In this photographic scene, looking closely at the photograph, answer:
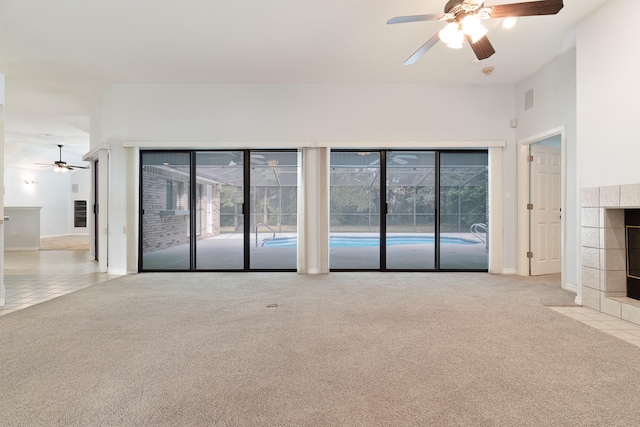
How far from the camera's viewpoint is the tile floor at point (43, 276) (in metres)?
3.65

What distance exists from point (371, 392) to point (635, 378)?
151 centimetres

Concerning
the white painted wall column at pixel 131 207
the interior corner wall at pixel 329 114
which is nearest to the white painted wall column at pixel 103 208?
the white painted wall column at pixel 131 207

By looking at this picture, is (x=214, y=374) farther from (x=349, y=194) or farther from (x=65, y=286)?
(x=349, y=194)

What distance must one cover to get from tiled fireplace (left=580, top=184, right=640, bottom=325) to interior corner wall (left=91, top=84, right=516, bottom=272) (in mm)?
1835

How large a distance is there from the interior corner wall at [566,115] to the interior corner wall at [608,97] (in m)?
0.65

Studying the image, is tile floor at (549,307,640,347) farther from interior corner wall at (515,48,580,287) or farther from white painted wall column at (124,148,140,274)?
white painted wall column at (124,148,140,274)

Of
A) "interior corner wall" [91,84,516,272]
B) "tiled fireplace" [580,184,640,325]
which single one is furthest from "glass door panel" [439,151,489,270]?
"tiled fireplace" [580,184,640,325]

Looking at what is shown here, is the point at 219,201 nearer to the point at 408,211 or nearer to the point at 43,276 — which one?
the point at 43,276

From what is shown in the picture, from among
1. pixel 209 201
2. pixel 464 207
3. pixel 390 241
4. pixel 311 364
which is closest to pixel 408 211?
pixel 390 241

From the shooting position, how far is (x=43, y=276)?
481 centimetres

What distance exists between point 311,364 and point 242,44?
3.46 meters

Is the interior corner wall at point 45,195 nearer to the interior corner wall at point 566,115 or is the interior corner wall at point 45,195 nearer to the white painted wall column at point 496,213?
the white painted wall column at point 496,213

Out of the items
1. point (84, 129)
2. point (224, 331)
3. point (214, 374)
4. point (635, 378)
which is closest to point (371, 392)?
point (214, 374)

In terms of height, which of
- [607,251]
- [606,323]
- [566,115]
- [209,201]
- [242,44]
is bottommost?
[606,323]
